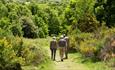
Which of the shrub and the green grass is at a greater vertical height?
the shrub

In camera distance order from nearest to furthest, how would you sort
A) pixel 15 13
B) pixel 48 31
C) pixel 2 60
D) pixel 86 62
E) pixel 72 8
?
pixel 2 60 < pixel 86 62 < pixel 72 8 < pixel 15 13 < pixel 48 31

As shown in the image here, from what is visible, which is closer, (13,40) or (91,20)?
(13,40)

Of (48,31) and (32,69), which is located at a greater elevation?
(32,69)

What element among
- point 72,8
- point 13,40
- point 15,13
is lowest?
point 15,13

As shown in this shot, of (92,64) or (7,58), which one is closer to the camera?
(7,58)

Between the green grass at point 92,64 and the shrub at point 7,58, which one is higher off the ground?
the shrub at point 7,58

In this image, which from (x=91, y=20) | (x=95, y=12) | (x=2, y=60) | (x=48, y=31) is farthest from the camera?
(x=48, y=31)

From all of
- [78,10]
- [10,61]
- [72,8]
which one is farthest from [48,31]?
[10,61]

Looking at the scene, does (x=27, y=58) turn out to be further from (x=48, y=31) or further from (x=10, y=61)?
(x=48, y=31)

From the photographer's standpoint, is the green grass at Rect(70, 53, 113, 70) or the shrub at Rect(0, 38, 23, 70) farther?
the green grass at Rect(70, 53, 113, 70)

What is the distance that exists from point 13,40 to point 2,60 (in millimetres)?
2980

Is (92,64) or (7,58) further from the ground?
(7,58)

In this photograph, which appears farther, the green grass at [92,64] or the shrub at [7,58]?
the green grass at [92,64]

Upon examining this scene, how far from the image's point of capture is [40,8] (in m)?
110
